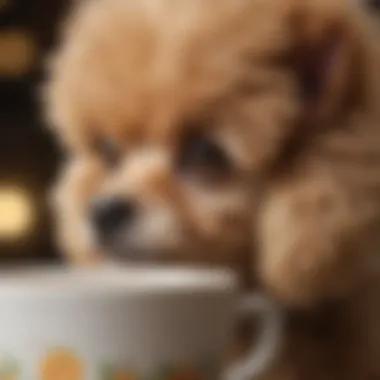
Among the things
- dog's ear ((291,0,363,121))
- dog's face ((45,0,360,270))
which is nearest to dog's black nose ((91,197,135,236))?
dog's face ((45,0,360,270))

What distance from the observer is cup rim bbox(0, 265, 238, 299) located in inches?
12.7

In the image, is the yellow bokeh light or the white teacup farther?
the yellow bokeh light

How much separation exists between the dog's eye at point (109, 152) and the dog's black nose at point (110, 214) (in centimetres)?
3

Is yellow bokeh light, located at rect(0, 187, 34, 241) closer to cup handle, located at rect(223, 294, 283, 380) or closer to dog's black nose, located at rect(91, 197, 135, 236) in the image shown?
dog's black nose, located at rect(91, 197, 135, 236)

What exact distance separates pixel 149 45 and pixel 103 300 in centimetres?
20

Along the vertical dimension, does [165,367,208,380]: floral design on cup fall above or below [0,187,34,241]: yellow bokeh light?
below

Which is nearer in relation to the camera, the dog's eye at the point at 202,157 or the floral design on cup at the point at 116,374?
the floral design on cup at the point at 116,374

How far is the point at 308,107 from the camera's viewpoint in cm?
50

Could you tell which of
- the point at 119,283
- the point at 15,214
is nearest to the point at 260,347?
the point at 119,283

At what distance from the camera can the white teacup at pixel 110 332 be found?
322 mm

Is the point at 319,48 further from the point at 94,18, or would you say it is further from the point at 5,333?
the point at 5,333

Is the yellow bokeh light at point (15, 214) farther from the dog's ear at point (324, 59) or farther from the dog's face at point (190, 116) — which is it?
the dog's ear at point (324, 59)

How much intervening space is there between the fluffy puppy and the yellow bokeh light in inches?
4.0

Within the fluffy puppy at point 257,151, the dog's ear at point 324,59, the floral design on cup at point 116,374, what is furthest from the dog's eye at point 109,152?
the floral design on cup at point 116,374
